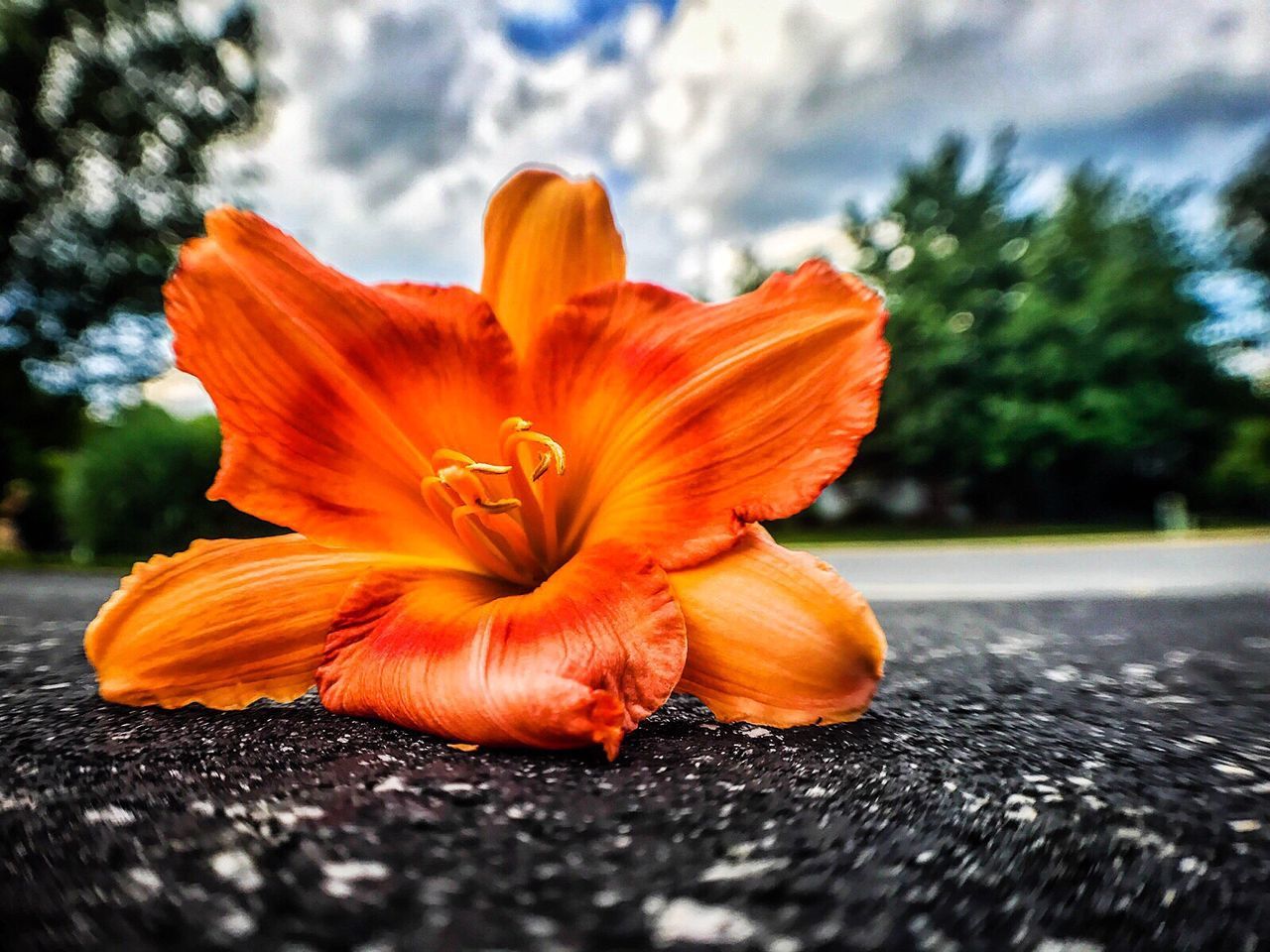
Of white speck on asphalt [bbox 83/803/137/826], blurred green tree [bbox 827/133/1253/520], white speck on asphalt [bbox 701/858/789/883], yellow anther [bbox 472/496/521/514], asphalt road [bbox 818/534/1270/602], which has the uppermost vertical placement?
blurred green tree [bbox 827/133/1253/520]

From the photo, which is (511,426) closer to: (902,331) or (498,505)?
(498,505)

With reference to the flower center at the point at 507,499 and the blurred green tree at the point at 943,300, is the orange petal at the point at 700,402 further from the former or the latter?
the blurred green tree at the point at 943,300

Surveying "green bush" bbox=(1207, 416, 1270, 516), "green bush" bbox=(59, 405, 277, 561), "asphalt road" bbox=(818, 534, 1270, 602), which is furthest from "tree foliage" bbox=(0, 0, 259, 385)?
"green bush" bbox=(1207, 416, 1270, 516)

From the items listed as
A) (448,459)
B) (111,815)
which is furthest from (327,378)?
(111,815)

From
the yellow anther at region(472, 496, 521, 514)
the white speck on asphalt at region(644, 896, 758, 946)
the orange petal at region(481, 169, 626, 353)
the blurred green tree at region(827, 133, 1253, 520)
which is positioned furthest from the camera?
the blurred green tree at region(827, 133, 1253, 520)

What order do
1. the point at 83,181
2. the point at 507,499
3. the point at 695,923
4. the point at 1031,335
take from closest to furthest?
the point at 695,923 → the point at 507,499 → the point at 83,181 → the point at 1031,335

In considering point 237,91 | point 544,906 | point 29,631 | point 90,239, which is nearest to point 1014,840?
point 544,906

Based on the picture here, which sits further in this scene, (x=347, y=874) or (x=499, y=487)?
(x=499, y=487)

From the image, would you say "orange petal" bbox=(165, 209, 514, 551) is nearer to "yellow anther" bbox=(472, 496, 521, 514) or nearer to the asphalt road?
"yellow anther" bbox=(472, 496, 521, 514)
